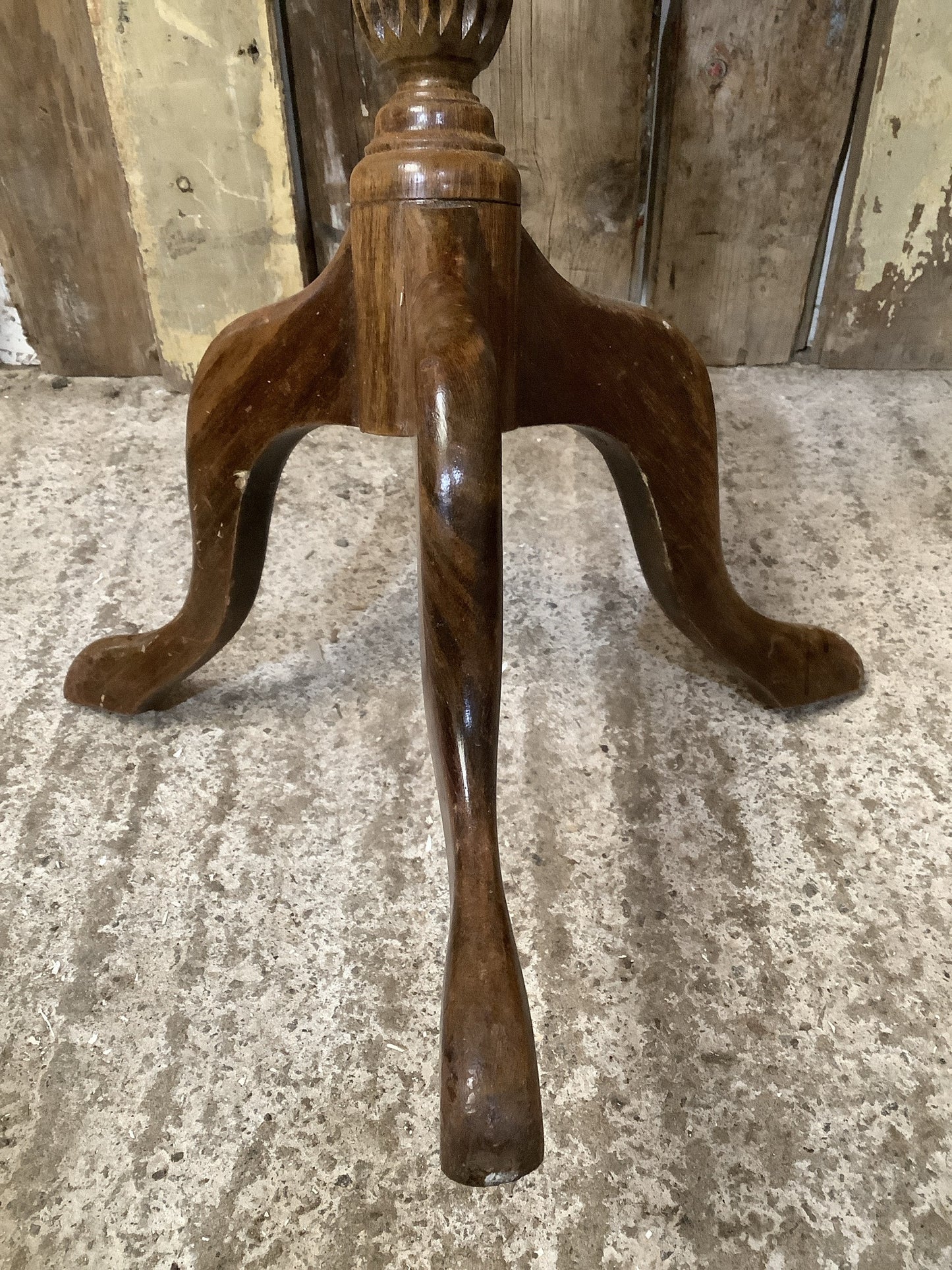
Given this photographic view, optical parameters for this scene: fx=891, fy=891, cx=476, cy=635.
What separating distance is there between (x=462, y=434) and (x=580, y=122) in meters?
0.89

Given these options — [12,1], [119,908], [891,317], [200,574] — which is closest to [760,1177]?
[119,908]

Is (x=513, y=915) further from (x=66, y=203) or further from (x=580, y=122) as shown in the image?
(x=66, y=203)

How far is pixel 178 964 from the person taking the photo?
0.61m

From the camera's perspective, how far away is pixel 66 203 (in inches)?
47.1

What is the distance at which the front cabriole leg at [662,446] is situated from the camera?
1.96 feet

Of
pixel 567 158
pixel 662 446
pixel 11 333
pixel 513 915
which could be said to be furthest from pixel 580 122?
pixel 513 915

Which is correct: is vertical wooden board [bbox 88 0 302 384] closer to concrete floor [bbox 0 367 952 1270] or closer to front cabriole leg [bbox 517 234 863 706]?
concrete floor [bbox 0 367 952 1270]

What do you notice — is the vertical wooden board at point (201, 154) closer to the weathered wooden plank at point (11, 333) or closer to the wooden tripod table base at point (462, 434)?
the weathered wooden plank at point (11, 333)

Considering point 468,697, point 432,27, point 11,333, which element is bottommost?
point 11,333

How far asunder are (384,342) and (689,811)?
17.0 inches

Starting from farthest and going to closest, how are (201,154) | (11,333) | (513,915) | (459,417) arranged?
(11,333)
(201,154)
(513,915)
(459,417)

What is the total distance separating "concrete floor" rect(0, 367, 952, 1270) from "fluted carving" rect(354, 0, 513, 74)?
1.68ft

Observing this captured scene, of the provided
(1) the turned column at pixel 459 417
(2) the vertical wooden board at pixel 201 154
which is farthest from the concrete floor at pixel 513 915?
(2) the vertical wooden board at pixel 201 154

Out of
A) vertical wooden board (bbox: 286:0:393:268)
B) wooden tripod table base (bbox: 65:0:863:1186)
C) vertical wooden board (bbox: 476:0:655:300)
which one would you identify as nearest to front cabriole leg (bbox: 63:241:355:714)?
wooden tripod table base (bbox: 65:0:863:1186)
